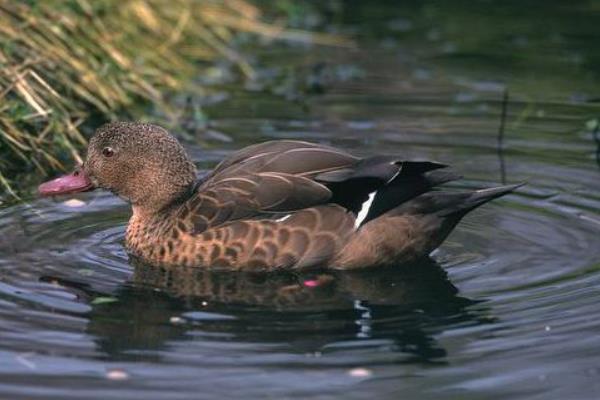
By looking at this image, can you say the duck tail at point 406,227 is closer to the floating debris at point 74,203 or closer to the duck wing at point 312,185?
the duck wing at point 312,185

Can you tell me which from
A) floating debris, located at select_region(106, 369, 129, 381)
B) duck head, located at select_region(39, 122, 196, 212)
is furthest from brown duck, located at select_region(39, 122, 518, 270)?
floating debris, located at select_region(106, 369, 129, 381)

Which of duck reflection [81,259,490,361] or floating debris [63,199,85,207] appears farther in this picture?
floating debris [63,199,85,207]

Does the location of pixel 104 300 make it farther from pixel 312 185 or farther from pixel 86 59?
pixel 86 59

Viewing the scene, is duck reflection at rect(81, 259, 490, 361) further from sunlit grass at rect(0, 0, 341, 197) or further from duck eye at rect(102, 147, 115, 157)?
sunlit grass at rect(0, 0, 341, 197)

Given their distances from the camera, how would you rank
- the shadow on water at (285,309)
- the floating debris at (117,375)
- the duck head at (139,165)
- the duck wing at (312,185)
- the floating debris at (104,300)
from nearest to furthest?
the floating debris at (117,375), the shadow on water at (285,309), the floating debris at (104,300), the duck wing at (312,185), the duck head at (139,165)

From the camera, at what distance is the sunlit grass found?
9.67 metres

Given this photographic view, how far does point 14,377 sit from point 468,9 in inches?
385

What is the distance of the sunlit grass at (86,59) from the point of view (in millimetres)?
9672

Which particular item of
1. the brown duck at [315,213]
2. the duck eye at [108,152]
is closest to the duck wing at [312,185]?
the brown duck at [315,213]

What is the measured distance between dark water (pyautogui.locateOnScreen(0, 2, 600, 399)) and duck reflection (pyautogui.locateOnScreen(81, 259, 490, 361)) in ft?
0.05

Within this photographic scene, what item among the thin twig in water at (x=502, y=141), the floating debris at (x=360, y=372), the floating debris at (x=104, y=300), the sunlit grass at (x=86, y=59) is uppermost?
the sunlit grass at (x=86, y=59)

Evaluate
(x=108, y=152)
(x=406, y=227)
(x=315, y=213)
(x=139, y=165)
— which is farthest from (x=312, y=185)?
(x=108, y=152)

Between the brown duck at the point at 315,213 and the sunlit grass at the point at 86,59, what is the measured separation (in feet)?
5.39

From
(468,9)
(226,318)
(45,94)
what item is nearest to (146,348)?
(226,318)
